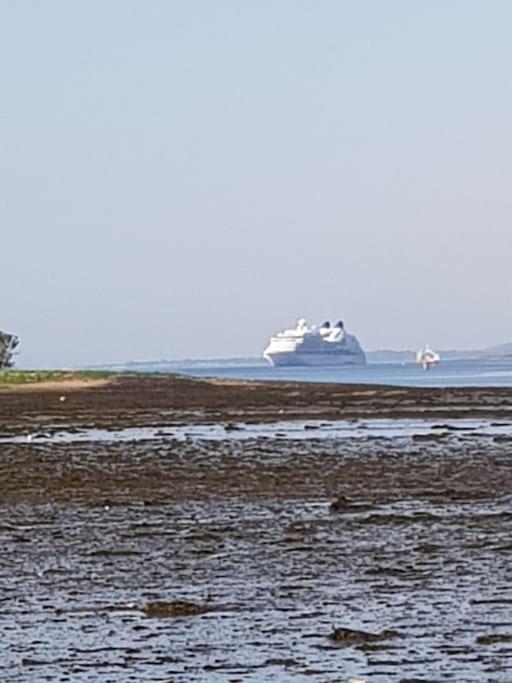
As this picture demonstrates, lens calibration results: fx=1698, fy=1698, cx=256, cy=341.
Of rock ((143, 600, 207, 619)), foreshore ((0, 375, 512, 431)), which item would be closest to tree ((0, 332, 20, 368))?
foreshore ((0, 375, 512, 431))

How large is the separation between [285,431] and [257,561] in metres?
26.9

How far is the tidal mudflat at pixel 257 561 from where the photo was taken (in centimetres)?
1115

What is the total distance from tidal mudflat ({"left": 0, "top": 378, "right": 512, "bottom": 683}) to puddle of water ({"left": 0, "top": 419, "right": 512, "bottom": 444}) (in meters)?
2.94

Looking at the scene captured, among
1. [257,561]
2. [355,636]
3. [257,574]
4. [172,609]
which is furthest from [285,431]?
[355,636]

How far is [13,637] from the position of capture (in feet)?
39.3

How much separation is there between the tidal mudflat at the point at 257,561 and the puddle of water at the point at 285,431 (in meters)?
2.94

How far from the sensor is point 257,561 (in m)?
16.0

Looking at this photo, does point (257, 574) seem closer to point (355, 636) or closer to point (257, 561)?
point (257, 561)

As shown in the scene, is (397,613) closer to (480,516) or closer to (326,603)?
(326,603)

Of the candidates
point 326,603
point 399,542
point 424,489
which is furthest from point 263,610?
point 424,489

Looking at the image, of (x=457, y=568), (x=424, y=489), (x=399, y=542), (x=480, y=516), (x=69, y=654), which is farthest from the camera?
(x=424, y=489)

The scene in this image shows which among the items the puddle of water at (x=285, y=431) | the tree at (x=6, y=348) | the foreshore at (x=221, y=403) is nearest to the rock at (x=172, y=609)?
the puddle of water at (x=285, y=431)

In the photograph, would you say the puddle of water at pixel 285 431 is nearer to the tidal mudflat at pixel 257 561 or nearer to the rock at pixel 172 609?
the tidal mudflat at pixel 257 561

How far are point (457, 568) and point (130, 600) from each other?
10.5 feet
